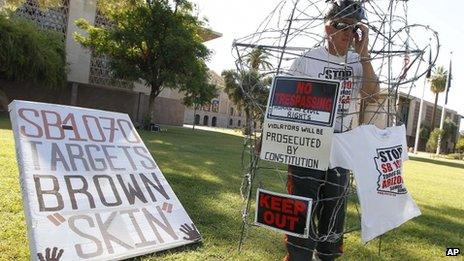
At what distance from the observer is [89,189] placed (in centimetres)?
339

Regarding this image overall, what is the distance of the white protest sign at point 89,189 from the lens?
119 inches

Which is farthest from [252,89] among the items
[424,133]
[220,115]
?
[220,115]

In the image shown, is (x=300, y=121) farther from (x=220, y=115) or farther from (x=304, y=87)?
(x=220, y=115)

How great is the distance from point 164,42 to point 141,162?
23864 millimetres

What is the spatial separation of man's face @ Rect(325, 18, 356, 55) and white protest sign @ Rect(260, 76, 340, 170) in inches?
A: 16.6

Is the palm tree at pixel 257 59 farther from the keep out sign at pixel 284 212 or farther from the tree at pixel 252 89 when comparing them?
the keep out sign at pixel 284 212

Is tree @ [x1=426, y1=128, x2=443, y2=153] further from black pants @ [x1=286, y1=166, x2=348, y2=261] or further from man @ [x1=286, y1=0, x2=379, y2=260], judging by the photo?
man @ [x1=286, y1=0, x2=379, y2=260]

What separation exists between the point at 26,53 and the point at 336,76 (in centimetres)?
2809

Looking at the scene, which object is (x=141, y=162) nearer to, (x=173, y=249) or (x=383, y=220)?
(x=173, y=249)

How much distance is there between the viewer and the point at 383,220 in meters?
2.51

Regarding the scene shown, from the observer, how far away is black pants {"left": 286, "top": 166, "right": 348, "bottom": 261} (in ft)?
9.18

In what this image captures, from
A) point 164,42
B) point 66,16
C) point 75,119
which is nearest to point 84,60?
point 66,16

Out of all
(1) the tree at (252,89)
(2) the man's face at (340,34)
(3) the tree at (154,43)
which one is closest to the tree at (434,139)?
(3) the tree at (154,43)

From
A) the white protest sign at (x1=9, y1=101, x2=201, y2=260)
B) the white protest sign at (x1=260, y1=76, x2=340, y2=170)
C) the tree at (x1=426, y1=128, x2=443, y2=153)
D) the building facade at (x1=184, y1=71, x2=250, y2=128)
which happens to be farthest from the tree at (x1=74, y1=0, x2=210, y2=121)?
the building facade at (x1=184, y1=71, x2=250, y2=128)
